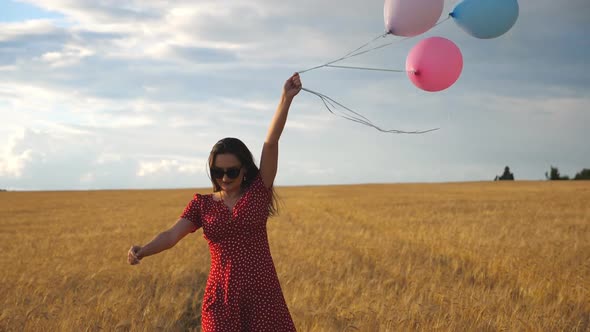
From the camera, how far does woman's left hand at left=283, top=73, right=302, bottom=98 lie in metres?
3.11

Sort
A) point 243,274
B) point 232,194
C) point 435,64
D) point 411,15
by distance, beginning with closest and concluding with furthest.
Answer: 1. point 243,274
2. point 232,194
3. point 411,15
4. point 435,64

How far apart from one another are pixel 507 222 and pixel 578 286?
10.2m

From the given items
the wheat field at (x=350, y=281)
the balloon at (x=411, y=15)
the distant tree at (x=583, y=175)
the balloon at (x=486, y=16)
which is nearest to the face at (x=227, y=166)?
the balloon at (x=411, y=15)

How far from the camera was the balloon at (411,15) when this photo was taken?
3.81 m

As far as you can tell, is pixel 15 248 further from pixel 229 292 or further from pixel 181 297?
pixel 229 292

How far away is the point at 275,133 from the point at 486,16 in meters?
1.80

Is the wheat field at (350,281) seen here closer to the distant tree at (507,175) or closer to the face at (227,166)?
the face at (227,166)

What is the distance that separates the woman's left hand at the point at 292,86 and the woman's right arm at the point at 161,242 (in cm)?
88

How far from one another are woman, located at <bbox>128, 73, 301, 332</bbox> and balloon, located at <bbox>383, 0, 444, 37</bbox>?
108cm

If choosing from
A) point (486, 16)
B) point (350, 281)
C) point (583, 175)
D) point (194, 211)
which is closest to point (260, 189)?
point (194, 211)

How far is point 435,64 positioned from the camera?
3.95 metres

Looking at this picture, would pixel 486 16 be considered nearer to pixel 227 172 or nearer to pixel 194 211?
pixel 227 172

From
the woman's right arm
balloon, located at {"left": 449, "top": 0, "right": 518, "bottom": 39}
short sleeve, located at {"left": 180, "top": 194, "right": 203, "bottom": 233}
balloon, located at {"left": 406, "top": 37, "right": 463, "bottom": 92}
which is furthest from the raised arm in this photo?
balloon, located at {"left": 449, "top": 0, "right": 518, "bottom": 39}

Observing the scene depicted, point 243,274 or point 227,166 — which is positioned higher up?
point 227,166
